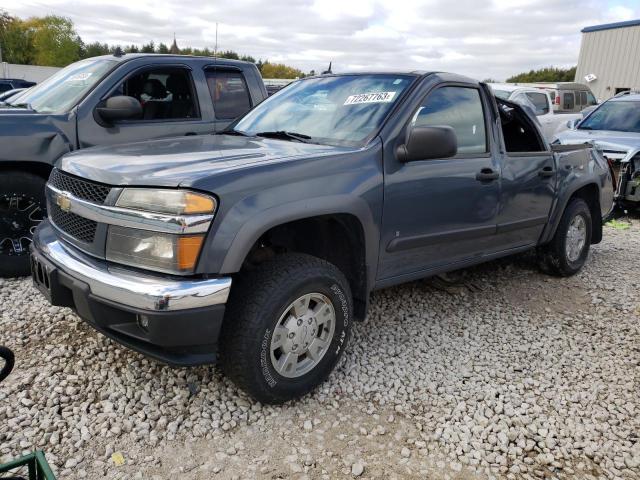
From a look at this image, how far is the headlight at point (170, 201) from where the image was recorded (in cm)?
237

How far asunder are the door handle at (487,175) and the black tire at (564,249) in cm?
150

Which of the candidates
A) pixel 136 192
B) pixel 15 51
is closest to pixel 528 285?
pixel 136 192

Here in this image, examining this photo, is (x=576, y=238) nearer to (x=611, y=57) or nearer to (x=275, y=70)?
(x=611, y=57)

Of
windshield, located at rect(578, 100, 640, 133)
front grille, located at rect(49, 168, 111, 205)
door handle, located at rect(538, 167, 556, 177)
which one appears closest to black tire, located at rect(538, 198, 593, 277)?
door handle, located at rect(538, 167, 556, 177)

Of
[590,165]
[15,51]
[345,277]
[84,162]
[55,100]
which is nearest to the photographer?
[84,162]

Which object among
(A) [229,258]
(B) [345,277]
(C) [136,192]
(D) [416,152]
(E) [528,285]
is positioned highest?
(D) [416,152]

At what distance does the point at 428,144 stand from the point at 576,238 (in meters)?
2.91

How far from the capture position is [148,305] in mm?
2340

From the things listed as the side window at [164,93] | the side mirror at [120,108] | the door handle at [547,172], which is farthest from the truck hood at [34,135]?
the door handle at [547,172]

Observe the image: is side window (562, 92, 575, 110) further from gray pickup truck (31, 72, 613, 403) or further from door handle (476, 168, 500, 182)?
door handle (476, 168, 500, 182)

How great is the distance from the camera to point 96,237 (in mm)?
2576

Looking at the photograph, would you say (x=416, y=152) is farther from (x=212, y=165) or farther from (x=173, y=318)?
(x=173, y=318)

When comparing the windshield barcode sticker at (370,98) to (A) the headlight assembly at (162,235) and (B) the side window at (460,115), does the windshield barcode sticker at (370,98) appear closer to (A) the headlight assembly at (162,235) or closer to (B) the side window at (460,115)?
(B) the side window at (460,115)

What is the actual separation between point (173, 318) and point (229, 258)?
355mm
